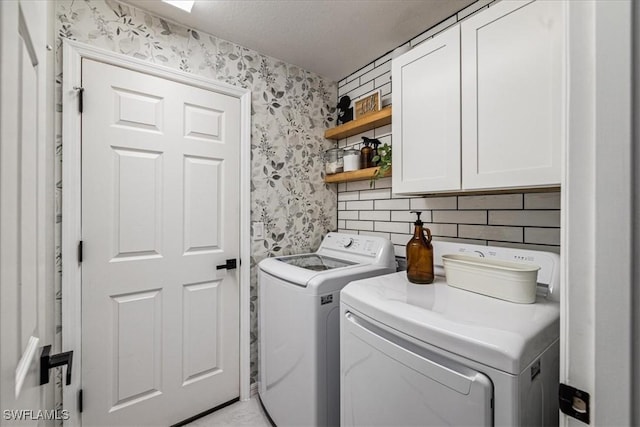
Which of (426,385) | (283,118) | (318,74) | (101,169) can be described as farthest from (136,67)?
(426,385)

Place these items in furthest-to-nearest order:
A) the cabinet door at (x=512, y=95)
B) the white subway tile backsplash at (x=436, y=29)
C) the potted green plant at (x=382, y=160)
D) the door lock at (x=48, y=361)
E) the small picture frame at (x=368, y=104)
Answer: the small picture frame at (x=368, y=104) → the potted green plant at (x=382, y=160) → the white subway tile backsplash at (x=436, y=29) → the cabinet door at (x=512, y=95) → the door lock at (x=48, y=361)

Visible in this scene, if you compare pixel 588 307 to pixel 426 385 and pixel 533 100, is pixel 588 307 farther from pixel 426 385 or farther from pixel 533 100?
pixel 533 100

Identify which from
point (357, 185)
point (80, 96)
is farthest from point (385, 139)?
point (80, 96)

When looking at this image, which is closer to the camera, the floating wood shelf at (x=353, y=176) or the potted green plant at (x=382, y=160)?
the potted green plant at (x=382, y=160)

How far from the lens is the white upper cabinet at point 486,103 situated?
1.01m

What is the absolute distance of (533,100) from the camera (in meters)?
1.04

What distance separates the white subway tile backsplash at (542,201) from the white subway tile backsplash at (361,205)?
3.35 feet

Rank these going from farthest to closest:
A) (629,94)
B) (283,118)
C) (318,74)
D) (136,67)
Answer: (318,74) → (283,118) → (136,67) → (629,94)

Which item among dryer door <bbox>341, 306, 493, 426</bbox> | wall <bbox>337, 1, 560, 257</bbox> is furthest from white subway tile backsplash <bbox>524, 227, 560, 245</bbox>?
dryer door <bbox>341, 306, 493, 426</bbox>

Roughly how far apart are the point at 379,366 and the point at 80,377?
1.55 m

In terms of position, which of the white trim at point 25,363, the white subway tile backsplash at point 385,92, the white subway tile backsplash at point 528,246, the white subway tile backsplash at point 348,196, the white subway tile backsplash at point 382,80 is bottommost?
the white trim at point 25,363

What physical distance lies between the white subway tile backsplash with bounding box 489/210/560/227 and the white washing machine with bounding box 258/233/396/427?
630mm

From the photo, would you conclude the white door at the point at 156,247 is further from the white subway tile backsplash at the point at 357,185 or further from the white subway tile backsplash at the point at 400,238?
the white subway tile backsplash at the point at 400,238

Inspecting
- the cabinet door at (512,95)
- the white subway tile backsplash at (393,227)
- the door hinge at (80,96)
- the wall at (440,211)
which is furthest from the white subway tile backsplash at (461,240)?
the door hinge at (80,96)
